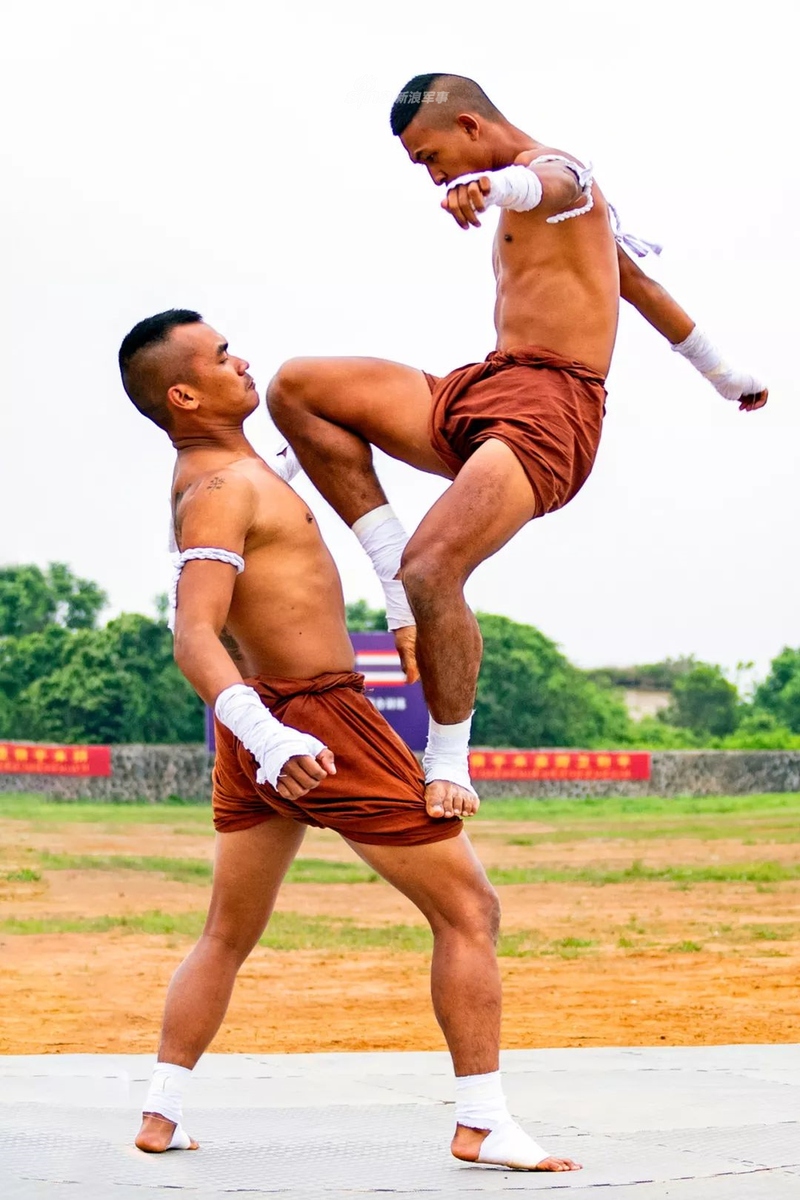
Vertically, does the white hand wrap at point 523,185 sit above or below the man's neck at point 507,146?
below

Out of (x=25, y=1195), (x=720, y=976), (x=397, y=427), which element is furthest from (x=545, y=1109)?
(x=720, y=976)

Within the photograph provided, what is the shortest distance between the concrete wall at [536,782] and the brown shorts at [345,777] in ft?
99.2

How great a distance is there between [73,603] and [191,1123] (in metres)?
36.9

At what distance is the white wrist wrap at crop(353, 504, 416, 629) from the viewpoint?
3.79 meters

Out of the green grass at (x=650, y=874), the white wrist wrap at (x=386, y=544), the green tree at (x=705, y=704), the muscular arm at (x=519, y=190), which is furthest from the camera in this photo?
the green tree at (x=705, y=704)

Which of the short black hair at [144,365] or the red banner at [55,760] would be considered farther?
the red banner at [55,760]

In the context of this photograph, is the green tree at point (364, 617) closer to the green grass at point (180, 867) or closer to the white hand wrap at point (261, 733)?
the green grass at point (180, 867)

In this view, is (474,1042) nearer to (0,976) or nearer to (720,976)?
(720,976)

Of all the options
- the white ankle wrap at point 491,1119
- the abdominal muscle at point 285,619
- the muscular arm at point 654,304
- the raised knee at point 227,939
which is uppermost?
the muscular arm at point 654,304

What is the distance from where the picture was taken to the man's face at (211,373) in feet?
11.8

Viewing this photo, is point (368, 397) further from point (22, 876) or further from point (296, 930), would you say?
point (22, 876)

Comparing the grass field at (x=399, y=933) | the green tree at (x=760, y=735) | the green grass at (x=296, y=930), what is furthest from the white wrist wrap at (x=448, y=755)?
the green tree at (x=760, y=735)

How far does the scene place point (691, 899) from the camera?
20.1 m

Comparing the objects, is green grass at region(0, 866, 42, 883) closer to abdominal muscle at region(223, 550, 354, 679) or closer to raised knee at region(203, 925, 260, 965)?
raised knee at region(203, 925, 260, 965)
